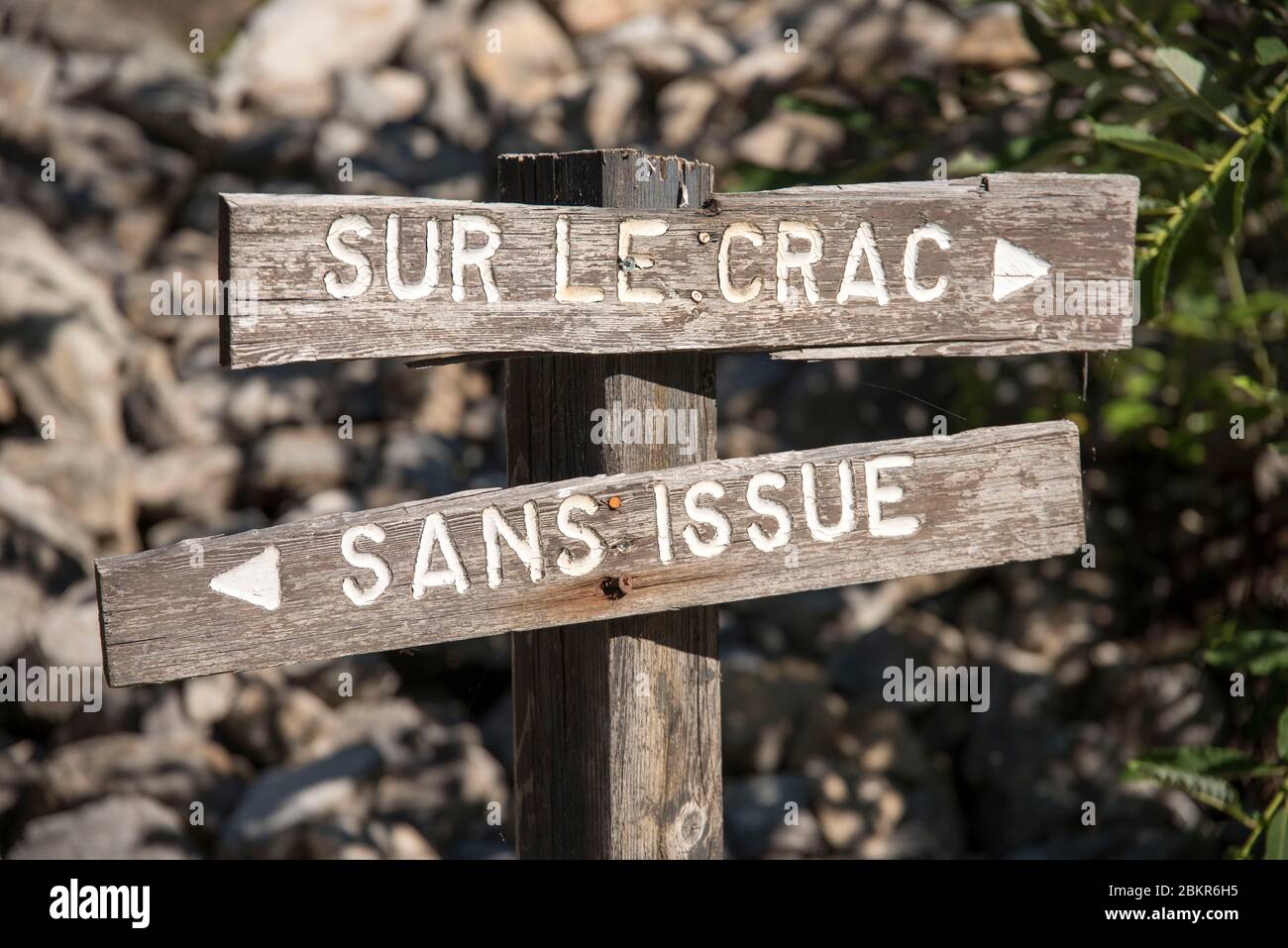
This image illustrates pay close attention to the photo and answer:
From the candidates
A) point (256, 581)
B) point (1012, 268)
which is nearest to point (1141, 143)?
point (1012, 268)

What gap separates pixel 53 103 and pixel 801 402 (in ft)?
11.8

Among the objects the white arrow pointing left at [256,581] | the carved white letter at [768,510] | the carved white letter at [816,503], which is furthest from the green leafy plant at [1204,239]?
the white arrow pointing left at [256,581]

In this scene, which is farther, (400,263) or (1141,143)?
(1141,143)

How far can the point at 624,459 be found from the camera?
2010 millimetres

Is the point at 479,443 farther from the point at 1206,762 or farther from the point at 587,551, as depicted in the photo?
the point at 587,551

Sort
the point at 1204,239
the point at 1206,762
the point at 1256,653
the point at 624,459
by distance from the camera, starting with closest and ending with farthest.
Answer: the point at 624,459 → the point at 1206,762 → the point at 1256,653 → the point at 1204,239

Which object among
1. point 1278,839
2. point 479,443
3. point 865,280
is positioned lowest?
point 1278,839

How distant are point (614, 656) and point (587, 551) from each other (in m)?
0.21

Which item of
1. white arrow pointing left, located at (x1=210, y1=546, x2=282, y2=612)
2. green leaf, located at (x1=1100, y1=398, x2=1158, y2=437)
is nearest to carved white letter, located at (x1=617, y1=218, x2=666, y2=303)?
white arrow pointing left, located at (x1=210, y1=546, x2=282, y2=612)

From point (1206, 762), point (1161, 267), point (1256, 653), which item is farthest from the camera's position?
point (1256, 653)

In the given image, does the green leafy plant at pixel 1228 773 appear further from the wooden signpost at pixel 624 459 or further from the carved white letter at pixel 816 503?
the carved white letter at pixel 816 503

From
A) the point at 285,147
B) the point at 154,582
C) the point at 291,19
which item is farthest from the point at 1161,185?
the point at 291,19

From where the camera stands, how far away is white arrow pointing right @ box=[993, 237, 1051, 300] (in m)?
2.10

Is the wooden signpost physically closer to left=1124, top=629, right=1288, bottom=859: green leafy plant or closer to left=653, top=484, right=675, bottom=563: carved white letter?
left=653, top=484, right=675, bottom=563: carved white letter
